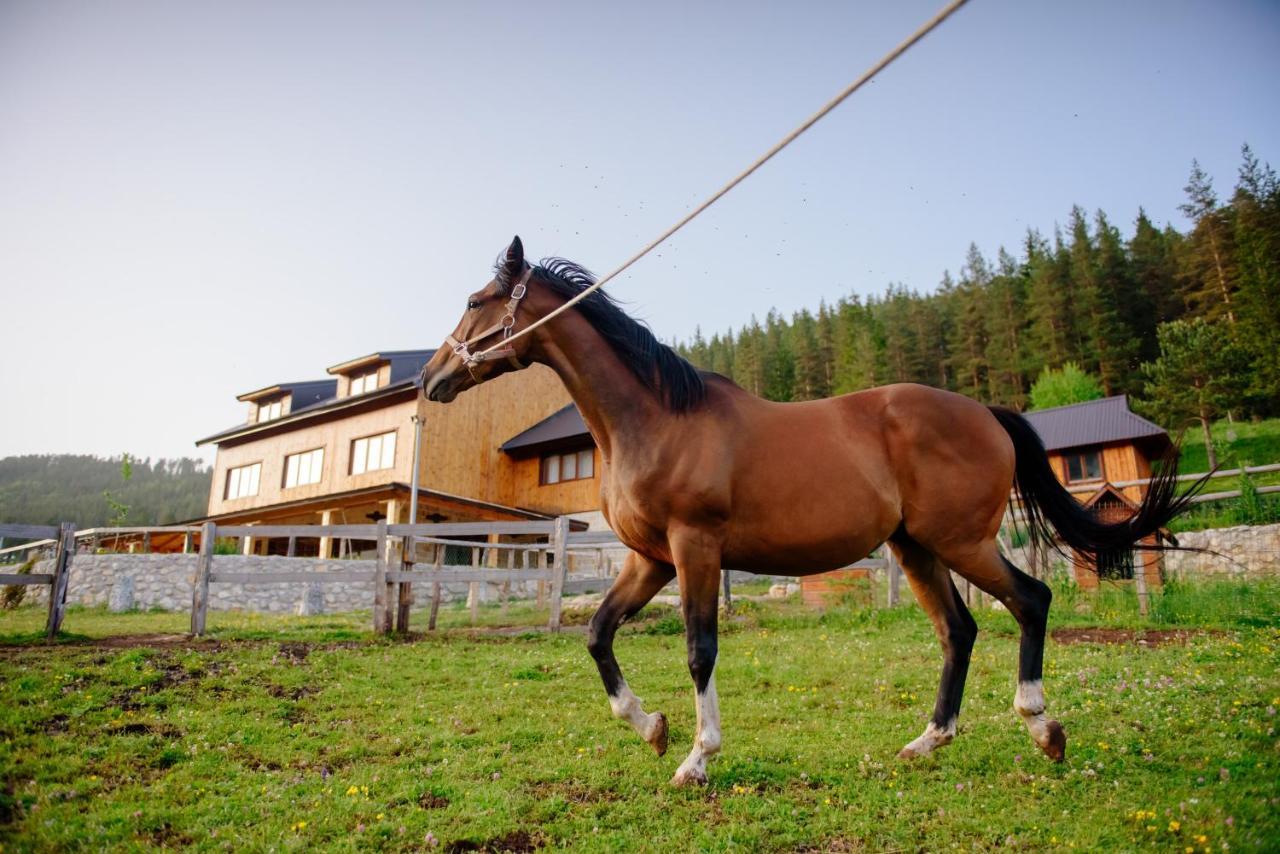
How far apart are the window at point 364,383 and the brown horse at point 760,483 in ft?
89.9

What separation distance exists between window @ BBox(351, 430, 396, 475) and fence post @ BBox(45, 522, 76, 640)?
17460 mm

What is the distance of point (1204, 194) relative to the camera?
4672cm

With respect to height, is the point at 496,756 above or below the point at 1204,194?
below

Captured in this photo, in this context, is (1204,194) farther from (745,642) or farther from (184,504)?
(184,504)

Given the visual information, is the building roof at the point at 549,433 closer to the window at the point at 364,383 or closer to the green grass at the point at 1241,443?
the window at the point at 364,383

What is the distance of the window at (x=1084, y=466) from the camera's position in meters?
31.3

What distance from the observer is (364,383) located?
3100 cm

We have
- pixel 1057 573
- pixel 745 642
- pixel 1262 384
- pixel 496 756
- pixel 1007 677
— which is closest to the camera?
pixel 496 756

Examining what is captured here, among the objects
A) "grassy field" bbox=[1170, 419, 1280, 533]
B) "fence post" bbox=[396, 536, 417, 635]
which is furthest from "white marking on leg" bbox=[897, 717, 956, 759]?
"grassy field" bbox=[1170, 419, 1280, 533]

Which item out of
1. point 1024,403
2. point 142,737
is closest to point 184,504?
point 1024,403

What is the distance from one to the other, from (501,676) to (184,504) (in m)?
96.0

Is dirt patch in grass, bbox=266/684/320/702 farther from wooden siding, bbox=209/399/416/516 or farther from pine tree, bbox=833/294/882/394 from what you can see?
pine tree, bbox=833/294/882/394

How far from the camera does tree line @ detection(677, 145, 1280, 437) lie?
3684cm

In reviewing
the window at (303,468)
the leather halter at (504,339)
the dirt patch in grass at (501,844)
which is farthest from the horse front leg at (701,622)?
the window at (303,468)
